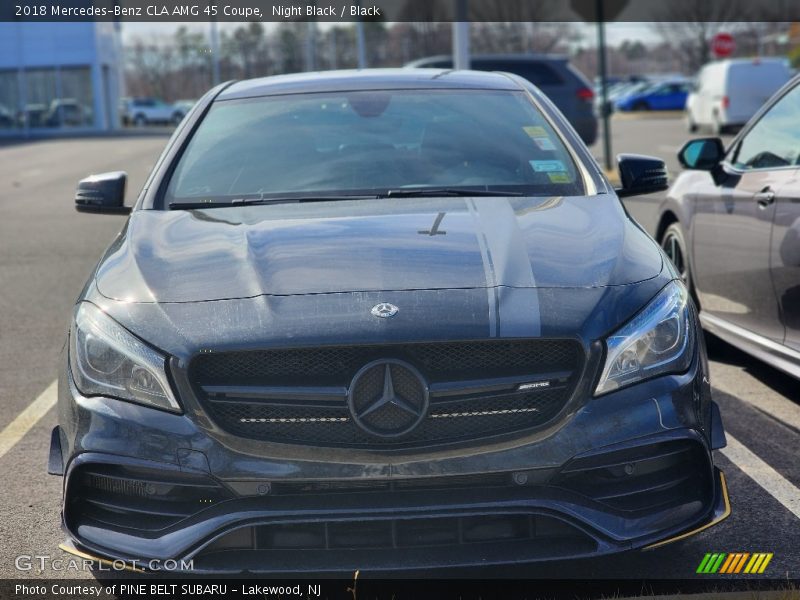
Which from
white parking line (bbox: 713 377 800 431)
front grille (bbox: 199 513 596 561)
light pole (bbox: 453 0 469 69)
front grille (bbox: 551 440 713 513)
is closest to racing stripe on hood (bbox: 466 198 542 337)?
front grille (bbox: 551 440 713 513)

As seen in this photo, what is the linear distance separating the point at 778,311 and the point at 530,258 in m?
2.09

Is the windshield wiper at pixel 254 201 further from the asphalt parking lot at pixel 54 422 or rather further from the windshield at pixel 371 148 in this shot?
the asphalt parking lot at pixel 54 422

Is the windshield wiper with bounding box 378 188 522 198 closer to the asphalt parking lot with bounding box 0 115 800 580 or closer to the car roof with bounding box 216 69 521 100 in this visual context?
the car roof with bounding box 216 69 521 100

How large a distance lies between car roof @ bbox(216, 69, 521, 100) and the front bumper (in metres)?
2.38

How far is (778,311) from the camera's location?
5258 mm

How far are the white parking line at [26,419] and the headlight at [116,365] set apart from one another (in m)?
1.94

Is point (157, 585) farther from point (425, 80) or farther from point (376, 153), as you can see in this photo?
point (425, 80)

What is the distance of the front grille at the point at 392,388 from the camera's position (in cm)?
313

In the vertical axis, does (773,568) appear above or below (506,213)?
below

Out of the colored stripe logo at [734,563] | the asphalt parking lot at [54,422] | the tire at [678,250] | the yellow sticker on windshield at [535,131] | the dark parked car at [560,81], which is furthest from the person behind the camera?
the dark parked car at [560,81]

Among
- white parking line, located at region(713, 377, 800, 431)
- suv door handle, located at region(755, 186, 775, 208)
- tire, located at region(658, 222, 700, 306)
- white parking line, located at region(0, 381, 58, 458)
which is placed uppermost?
suv door handle, located at region(755, 186, 775, 208)

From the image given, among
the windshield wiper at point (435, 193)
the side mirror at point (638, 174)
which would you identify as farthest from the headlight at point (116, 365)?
the side mirror at point (638, 174)

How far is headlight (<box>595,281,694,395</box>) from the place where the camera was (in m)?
3.22

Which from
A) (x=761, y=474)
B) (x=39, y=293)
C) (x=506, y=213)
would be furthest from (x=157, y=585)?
(x=39, y=293)
